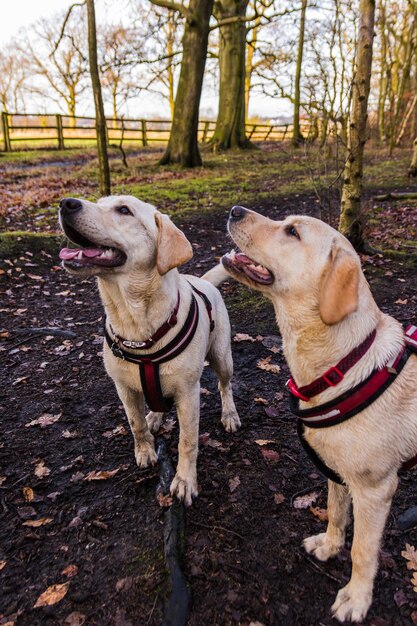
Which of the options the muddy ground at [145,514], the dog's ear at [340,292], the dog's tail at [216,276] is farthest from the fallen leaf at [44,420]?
the dog's ear at [340,292]

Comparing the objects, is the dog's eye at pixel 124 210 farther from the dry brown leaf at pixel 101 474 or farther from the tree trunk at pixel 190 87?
the tree trunk at pixel 190 87

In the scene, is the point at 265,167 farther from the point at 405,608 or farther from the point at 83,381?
the point at 405,608

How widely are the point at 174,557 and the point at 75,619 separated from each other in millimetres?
611

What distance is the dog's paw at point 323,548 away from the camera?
275cm

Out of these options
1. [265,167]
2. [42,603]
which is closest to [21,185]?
[265,167]

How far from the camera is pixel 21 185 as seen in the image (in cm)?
1499

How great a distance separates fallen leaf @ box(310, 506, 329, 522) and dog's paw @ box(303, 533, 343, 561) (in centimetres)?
29

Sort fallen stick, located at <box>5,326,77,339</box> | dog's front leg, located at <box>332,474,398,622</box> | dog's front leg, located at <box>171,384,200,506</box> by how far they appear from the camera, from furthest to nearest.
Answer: fallen stick, located at <box>5,326,77,339</box>
dog's front leg, located at <box>171,384,200,506</box>
dog's front leg, located at <box>332,474,398,622</box>

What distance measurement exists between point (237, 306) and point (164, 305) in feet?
11.2

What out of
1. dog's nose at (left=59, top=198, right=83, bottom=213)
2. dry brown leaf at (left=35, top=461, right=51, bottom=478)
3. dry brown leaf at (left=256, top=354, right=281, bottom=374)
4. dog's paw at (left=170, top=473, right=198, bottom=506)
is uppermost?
dog's nose at (left=59, top=198, right=83, bottom=213)

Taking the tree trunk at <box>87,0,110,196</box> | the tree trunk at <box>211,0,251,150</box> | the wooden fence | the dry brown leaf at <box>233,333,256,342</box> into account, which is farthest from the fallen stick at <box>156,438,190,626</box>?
the wooden fence

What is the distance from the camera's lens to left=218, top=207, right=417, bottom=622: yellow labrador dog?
88.7 inches

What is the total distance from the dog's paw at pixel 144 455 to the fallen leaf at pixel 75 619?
1.19 metres

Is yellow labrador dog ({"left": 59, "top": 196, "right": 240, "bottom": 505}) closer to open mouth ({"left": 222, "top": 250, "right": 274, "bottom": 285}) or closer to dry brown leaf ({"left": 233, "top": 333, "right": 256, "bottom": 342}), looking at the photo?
open mouth ({"left": 222, "top": 250, "right": 274, "bottom": 285})
